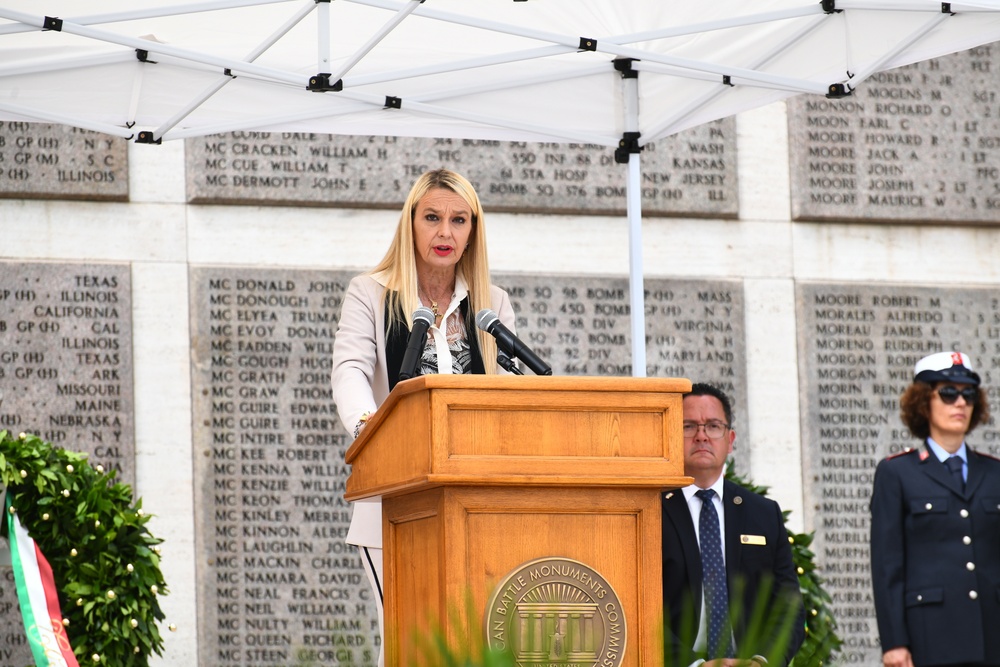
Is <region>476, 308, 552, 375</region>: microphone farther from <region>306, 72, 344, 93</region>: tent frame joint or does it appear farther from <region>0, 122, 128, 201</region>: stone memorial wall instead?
<region>0, 122, 128, 201</region>: stone memorial wall

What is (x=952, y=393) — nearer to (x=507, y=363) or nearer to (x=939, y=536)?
(x=939, y=536)

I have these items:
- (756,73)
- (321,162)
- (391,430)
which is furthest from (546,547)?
(321,162)

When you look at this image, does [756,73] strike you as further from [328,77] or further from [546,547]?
[546,547]

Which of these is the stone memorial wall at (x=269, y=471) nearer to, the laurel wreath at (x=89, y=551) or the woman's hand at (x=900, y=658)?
the laurel wreath at (x=89, y=551)

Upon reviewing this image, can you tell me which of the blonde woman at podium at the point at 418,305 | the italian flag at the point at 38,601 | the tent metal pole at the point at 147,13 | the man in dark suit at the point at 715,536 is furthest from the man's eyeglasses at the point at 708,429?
the italian flag at the point at 38,601

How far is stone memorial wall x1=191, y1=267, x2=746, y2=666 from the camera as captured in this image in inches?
254

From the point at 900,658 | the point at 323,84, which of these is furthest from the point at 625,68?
the point at 900,658

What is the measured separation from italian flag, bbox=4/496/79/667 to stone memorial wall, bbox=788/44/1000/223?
160 inches

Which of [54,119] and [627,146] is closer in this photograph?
[54,119]

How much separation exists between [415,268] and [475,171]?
331cm

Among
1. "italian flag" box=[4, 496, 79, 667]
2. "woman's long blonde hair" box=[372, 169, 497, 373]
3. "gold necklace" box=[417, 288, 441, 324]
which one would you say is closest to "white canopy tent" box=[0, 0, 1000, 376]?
"woman's long blonde hair" box=[372, 169, 497, 373]

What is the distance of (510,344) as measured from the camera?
3.39 m

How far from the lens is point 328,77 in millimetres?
4523

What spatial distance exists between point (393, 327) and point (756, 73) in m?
1.74
